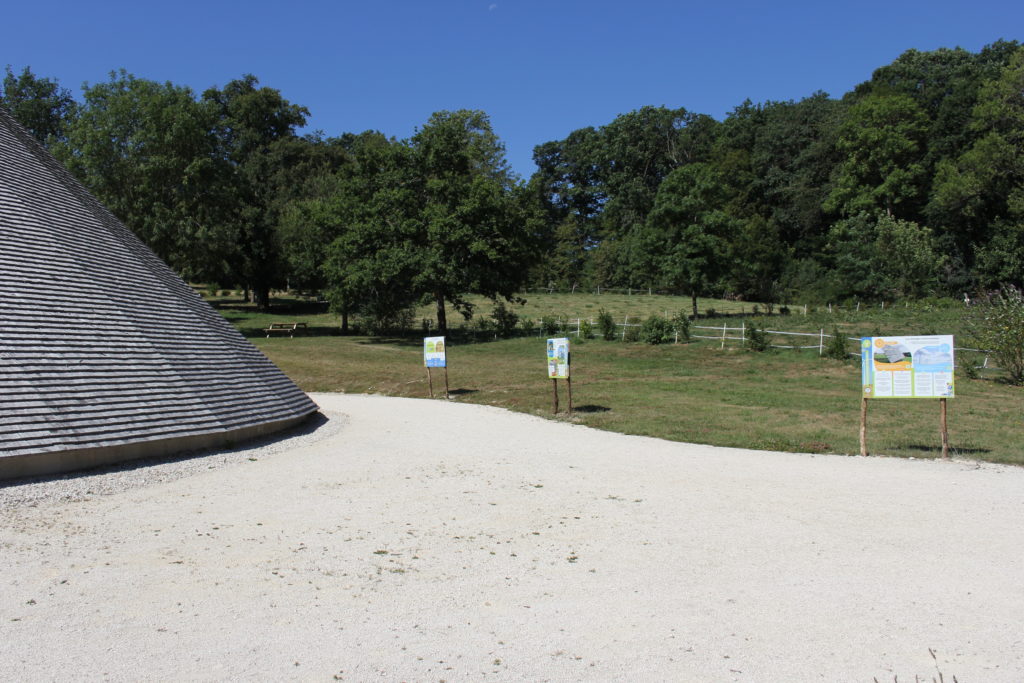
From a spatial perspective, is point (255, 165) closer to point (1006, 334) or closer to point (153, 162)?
point (153, 162)

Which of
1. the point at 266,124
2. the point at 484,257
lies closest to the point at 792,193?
the point at 484,257

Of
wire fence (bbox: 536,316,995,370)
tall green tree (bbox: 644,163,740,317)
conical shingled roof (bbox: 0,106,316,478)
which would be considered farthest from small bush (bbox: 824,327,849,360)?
conical shingled roof (bbox: 0,106,316,478)

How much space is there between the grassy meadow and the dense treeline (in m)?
5.17

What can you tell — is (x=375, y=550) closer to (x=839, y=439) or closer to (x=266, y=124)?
(x=839, y=439)

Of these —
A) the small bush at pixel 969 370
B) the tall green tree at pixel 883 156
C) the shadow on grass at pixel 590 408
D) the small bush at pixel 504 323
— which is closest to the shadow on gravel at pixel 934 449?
the shadow on grass at pixel 590 408

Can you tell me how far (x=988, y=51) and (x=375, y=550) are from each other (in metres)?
77.2

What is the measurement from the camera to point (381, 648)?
4.89 meters

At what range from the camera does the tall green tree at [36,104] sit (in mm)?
51781

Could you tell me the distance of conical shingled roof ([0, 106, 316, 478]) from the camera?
998 cm

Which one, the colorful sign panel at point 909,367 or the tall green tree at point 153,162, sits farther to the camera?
the tall green tree at point 153,162

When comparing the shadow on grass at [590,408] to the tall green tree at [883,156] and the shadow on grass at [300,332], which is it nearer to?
the shadow on grass at [300,332]

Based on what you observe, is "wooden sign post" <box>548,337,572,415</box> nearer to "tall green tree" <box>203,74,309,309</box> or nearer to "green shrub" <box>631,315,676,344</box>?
"green shrub" <box>631,315,676,344</box>

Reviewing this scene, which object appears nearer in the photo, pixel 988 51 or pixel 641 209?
pixel 988 51

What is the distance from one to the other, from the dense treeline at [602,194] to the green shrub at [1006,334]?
20.4m
